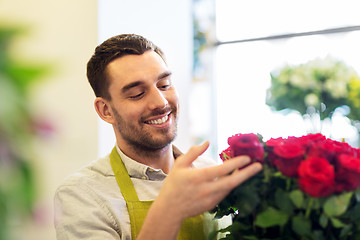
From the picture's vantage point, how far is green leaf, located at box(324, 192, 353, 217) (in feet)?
2.65

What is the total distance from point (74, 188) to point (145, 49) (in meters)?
0.59

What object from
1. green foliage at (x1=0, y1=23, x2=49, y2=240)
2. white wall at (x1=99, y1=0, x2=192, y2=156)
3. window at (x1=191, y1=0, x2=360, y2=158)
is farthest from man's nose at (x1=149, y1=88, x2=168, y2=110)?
window at (x1=191, y1=0, x2=360, y2=158)

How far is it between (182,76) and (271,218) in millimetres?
2788

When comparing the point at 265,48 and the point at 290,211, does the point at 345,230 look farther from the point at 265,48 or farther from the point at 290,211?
the point at 265,48

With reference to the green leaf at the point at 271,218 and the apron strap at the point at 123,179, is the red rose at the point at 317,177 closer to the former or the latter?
the green leaf at the point at 271,218

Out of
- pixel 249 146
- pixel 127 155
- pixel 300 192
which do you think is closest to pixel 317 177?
pixel 300 192

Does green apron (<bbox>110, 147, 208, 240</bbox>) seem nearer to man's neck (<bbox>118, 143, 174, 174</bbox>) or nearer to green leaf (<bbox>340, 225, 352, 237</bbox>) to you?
man's neck (<bbox>118, 143, 174, 174</bbox>)

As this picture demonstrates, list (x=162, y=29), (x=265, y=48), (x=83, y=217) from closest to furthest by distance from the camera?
(x=83, y=217)
(x=162, y=29)
(x=265, y=48)

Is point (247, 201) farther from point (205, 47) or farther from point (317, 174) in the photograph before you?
point (205, 47)

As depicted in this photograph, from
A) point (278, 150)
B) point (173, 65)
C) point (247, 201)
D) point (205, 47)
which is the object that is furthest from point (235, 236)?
point (205, 47)

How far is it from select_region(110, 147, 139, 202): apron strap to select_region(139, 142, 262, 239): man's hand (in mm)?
411

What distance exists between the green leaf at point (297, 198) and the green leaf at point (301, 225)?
28mm

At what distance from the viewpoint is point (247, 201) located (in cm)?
90

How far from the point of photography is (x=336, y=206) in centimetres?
81
